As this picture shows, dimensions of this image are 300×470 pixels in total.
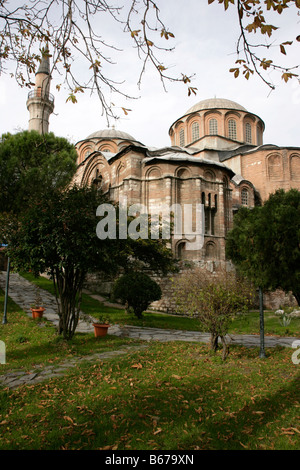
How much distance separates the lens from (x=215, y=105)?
28812mm

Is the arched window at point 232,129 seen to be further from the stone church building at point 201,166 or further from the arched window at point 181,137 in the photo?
the arched window at point 181,137

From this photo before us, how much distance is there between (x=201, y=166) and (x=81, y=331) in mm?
13625

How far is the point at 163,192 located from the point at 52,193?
11.6 meters

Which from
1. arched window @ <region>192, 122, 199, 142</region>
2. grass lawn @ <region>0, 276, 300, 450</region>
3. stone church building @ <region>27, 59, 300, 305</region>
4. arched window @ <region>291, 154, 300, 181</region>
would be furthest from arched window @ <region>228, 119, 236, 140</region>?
grass lawn @ <region>0, 276, 300, 450</region>

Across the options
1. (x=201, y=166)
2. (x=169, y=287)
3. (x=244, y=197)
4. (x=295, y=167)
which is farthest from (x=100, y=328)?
(x=295, y=167)

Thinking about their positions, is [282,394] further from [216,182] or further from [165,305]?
[216,182]

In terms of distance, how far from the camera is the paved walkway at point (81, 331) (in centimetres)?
463

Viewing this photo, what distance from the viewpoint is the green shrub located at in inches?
437

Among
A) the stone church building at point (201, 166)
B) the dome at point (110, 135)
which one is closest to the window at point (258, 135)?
the stone church building at point (201, 166)

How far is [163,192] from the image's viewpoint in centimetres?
1845

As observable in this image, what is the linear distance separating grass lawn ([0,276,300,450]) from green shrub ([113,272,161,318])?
5.06m

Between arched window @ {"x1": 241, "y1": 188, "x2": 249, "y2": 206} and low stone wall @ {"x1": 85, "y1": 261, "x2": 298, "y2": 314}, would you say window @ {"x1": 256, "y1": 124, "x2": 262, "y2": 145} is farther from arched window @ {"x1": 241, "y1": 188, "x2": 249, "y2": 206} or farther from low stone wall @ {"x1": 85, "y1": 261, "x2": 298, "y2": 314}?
low stone wall @ {"x1": 85, "y1": 261, "x2": 298, "y2": 314}

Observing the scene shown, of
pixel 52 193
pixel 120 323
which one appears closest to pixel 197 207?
pixel 120 323

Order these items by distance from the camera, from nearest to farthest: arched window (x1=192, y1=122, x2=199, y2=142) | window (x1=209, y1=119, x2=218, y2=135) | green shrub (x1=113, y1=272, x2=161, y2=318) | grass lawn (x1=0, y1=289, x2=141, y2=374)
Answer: grass lawn (x1=0, y1=289, x2=141, y2=374) → green shrub (x1=113, y1=272, x2=161, y2=318) → window (x1=209, y1=119, x2=218, y2=135) → arched window (x1=192, y1=122, x2=199, y2=142)
